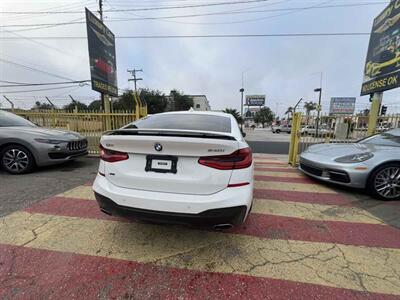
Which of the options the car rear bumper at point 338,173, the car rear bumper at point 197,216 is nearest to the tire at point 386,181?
the car rear bumper at point 338,173

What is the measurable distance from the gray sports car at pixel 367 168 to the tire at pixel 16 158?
20.7 feet

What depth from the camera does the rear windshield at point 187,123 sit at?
106 inches

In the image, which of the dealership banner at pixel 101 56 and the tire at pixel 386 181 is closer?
the tire at pixel 386 181

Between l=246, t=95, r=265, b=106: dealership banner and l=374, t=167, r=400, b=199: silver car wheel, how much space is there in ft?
208

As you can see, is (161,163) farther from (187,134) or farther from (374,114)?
(374,114)

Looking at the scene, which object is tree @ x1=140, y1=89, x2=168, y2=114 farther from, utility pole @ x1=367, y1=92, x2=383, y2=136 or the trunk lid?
the trunk lid

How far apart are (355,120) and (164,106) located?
44916 mm

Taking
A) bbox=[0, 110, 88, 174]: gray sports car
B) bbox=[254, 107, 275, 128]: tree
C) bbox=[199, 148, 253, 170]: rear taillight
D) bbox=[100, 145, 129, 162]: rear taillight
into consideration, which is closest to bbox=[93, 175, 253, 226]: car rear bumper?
bbox=[199, 148, 253, 170]: rear taillight

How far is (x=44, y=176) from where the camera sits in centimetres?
468

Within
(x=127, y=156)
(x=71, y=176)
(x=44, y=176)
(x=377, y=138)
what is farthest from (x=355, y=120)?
(x=44, y=176)

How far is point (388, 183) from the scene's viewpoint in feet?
12.1

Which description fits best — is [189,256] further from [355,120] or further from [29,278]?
[355,120]

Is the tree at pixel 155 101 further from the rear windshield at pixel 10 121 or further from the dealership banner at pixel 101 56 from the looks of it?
the rear windshield at pixel 10 121

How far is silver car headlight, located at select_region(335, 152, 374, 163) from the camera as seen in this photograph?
3788 millimetres
